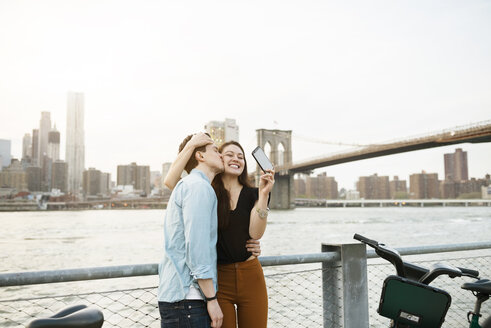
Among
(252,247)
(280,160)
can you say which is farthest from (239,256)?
(280,160)

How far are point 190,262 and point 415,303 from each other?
0.90 metres

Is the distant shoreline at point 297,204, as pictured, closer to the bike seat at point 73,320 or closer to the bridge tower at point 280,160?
the bridge tower at point 280,160

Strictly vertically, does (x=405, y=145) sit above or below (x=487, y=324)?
above

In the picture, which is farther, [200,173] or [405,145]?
[405,145]

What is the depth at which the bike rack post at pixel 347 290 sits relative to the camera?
7.36 feet

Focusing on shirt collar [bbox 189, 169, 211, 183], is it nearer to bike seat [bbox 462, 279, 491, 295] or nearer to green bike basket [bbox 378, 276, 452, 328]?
green bike basket [bbox 378, 276, 452, 328]

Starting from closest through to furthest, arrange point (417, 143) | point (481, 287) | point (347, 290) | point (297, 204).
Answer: point (481, 287), point (347, 290), point (417, 143), point (297, 204)

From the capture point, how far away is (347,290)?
224 centimetres

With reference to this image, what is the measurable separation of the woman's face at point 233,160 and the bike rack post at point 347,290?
82 centimetres

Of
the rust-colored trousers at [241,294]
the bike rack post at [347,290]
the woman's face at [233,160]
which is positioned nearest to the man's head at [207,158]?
the woman's face at [233,160]

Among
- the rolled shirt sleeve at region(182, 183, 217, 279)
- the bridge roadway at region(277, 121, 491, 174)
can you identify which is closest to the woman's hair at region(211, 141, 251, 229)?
the rolled shirt sleeve at region(182, 183, 217, 279)

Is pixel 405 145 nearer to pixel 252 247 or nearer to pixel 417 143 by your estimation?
pixel 417 143

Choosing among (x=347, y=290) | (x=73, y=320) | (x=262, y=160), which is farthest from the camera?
(x=347, y=290)

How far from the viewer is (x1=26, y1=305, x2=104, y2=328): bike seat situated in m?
1.24
